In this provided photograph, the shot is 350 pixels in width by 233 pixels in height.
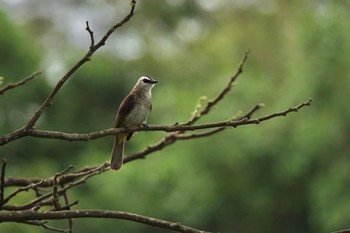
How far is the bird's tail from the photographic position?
4.81 m

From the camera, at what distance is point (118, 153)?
5152 millimetres

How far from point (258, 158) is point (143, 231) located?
2.29 m

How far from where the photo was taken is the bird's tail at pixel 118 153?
4812 mm

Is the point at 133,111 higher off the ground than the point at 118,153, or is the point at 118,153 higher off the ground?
the point at 133,111

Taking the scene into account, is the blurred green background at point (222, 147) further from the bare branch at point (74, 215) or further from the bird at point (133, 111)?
the bare branch at point (74, 215)

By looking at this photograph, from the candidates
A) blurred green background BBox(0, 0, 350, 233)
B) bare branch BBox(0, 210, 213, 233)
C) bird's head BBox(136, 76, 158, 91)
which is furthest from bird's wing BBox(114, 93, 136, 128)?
blurred green background BBox(0, 0, 350, 233)

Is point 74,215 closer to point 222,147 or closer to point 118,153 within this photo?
point 118,153

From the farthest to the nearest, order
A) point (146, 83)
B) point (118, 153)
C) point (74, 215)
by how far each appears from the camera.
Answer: point (146, 83)
point (118, 153)
point (74, 215)

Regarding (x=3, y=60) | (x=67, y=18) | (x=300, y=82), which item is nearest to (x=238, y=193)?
(x=300, y=82)

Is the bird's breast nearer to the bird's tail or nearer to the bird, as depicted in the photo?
the bird

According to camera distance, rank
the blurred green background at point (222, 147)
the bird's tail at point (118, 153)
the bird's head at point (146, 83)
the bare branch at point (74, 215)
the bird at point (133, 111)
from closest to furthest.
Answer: the bare branch at point (74, 215) < the bird's tail at point (118, 153) < the bird at point (133, 111) < the bird's head at point (146, 83) < the blurred green background at point (222, 147)

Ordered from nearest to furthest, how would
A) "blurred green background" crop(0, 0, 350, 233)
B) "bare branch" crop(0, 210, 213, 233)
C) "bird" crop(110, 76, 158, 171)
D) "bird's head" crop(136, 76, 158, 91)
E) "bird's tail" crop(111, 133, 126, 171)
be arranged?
"bare branch" crop(0, 210, 213, 233) → "bird's tail" crop(111, 133, 126, 171) → "bird" crop(110, 76, 158, 171) → "bird's head" crop(136, 76, 158, 91) → "blurred green background" crop(0, 0, 350, 233)

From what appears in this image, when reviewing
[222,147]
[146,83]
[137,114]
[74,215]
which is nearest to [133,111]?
[137,114]

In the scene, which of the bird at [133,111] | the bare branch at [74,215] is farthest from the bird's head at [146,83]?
the bare branch at [74,215]
